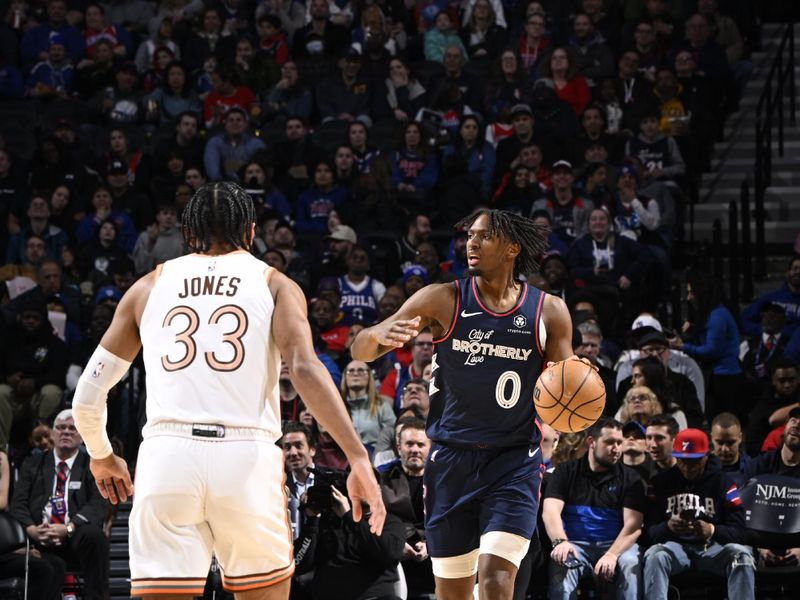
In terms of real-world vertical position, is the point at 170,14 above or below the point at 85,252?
above

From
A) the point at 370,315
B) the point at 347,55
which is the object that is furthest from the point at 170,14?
the point at 370,315

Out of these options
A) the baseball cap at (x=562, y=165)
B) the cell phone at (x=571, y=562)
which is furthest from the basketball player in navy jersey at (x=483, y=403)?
the baseball cap at (x=562, y=165)

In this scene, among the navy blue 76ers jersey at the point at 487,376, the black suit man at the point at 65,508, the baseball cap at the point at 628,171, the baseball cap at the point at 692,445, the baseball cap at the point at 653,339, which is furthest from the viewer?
the baseball cap at the point at 628,171

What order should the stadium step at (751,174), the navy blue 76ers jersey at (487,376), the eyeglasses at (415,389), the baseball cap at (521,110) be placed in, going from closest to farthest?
the navy blue 76ers jersey at (487,376) < the eyeglasses at (415,389) < the stadium step at (751,174) < the baseball cap at (521,110)

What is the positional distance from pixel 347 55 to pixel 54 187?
384 centimetres

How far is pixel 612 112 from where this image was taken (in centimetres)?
1558

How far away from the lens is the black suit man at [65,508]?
9.65 meters

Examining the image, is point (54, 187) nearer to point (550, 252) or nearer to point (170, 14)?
point (170, 14)

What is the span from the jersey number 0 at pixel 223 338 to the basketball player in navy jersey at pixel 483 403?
54.7 inches

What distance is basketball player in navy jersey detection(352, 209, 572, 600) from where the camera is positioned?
623 cm

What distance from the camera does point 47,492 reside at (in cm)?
1012

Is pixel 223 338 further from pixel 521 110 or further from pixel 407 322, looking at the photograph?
pixel 521 110

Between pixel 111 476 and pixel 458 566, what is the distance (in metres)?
1.89

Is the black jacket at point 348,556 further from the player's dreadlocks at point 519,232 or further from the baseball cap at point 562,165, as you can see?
the baseball cap at point 562,165
